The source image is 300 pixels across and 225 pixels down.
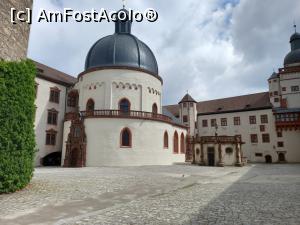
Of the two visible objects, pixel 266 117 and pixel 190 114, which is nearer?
pixel 266 117

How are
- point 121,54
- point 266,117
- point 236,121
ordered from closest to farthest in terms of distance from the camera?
point 121,54 → point 266,117 → point 236,121

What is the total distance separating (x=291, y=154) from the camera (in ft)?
143

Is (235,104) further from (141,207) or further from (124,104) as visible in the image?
(141,207)

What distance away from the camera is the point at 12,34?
1082 cm

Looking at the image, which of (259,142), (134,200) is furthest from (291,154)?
(134,200)

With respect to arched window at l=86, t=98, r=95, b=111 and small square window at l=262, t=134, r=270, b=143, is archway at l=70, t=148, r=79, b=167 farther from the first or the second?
small square window at l=262, t=134, r=270, b=143

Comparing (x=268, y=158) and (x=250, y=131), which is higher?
(x=250, y=131)

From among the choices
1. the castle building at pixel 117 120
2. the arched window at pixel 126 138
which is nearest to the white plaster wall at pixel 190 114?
the castle building at pixel 117 120

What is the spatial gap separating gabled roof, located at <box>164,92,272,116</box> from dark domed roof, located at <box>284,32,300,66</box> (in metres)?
7.99

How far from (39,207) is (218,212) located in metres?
5.31

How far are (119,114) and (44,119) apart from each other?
9777mm

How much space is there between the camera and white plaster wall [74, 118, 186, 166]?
88.5 feet

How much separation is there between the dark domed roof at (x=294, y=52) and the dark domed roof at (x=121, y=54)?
31.3 meters

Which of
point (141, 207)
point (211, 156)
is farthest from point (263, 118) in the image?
point (141, 207)
